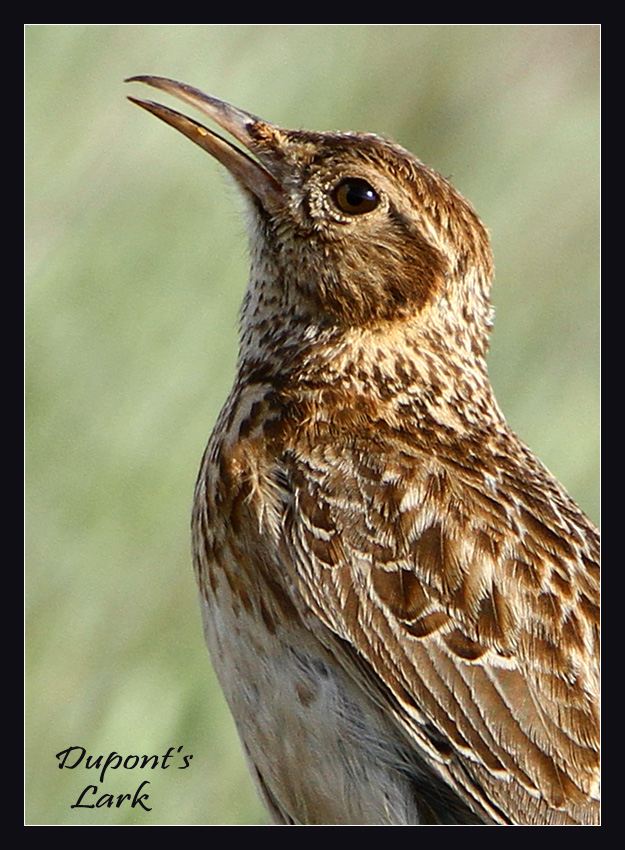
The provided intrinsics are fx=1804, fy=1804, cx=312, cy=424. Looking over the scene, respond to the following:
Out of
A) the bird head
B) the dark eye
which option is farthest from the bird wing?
the dark eye

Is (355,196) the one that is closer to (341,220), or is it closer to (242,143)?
(341,220)

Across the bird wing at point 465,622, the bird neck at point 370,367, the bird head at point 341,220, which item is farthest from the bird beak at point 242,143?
the bird wing at point 465,622

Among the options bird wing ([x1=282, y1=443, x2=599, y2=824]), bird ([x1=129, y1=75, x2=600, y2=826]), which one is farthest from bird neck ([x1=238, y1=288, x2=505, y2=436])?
bird wing ([x1=282, y1=443, x2=599, y2=824])

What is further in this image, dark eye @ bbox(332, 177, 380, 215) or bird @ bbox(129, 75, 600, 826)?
dark eye @ bbox(332, 177, 380, 215)

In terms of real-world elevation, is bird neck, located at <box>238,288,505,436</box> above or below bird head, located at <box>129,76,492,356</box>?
below

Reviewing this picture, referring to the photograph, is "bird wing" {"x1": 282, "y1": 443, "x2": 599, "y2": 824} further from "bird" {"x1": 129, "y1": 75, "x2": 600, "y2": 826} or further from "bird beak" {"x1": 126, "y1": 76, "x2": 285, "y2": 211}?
"bird beak" {"x1": 126, "y1": 76, "x2": 285, "y2": 211}

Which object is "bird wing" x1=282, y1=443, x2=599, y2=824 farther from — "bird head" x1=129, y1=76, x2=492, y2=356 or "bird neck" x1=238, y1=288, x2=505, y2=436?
"bird head" x1=129, y1=76, x2=492, y2=356

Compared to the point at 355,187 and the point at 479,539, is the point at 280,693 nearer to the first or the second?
the point at 479,539

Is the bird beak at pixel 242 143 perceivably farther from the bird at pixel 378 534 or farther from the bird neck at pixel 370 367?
the bird neck at pixel 370 367

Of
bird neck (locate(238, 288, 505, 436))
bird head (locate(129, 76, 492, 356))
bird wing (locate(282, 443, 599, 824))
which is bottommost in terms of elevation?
bird wing (locate(282, 443, 599, 824))
